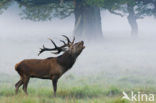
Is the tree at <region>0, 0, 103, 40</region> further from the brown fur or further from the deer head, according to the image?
the deer head

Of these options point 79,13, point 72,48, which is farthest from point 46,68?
point 79,13

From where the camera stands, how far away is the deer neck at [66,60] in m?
10.6

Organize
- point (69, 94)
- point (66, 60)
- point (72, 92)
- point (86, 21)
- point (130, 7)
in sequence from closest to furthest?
point (66, 60)
point (69, 94)
point (72, 92)
point (86, 21)
point (130, 7)

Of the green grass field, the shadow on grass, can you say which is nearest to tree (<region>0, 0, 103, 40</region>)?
the green grass field

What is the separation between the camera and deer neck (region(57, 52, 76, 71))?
1063 cm

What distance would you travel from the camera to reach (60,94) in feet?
38.2

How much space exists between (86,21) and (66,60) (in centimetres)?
2162

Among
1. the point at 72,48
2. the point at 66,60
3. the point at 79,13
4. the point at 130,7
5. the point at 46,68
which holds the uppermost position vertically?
the point at 130,7

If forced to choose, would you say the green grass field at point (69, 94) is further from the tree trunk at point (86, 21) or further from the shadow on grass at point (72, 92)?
the tree trunk at point (86, 21)

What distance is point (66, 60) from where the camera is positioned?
1073 cm

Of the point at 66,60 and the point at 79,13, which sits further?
the point at 79,13

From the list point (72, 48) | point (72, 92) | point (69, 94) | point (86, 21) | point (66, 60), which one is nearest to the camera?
point (72, 48)

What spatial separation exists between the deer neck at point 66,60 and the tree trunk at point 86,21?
20.7m

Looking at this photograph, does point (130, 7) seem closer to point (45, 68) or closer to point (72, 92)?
point (72, 92)
